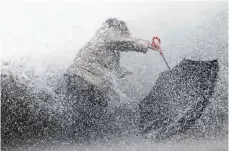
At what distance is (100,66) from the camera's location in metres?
2.57

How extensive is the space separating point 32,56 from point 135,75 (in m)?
0.89

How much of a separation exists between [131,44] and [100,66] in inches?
11.1

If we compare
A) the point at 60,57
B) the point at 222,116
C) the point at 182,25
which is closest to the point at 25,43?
the point at 60,57

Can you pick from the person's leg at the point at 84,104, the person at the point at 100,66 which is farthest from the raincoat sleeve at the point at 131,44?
the person's leg at the point at 84,104

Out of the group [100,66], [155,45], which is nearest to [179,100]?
[155,45]

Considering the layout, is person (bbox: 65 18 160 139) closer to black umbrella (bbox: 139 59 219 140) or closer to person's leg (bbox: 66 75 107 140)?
person's leg (bbox: 66 75 107 140)

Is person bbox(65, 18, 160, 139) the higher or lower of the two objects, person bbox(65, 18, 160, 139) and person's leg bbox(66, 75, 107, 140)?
the higher

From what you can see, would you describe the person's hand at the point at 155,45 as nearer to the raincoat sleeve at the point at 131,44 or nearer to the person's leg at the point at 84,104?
the raincoat sleeve at the point at 131,44

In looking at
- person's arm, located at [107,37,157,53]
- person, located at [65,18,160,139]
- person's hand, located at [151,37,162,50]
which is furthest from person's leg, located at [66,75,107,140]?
person's hand, located at [151,37,162,50]

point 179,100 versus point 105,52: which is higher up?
point 105,52

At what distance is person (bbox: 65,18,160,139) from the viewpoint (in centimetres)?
251

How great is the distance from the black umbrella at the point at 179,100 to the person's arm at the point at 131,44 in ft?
1.36

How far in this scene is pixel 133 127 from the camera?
282 cm

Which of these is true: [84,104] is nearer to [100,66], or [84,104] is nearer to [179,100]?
[100,66]
